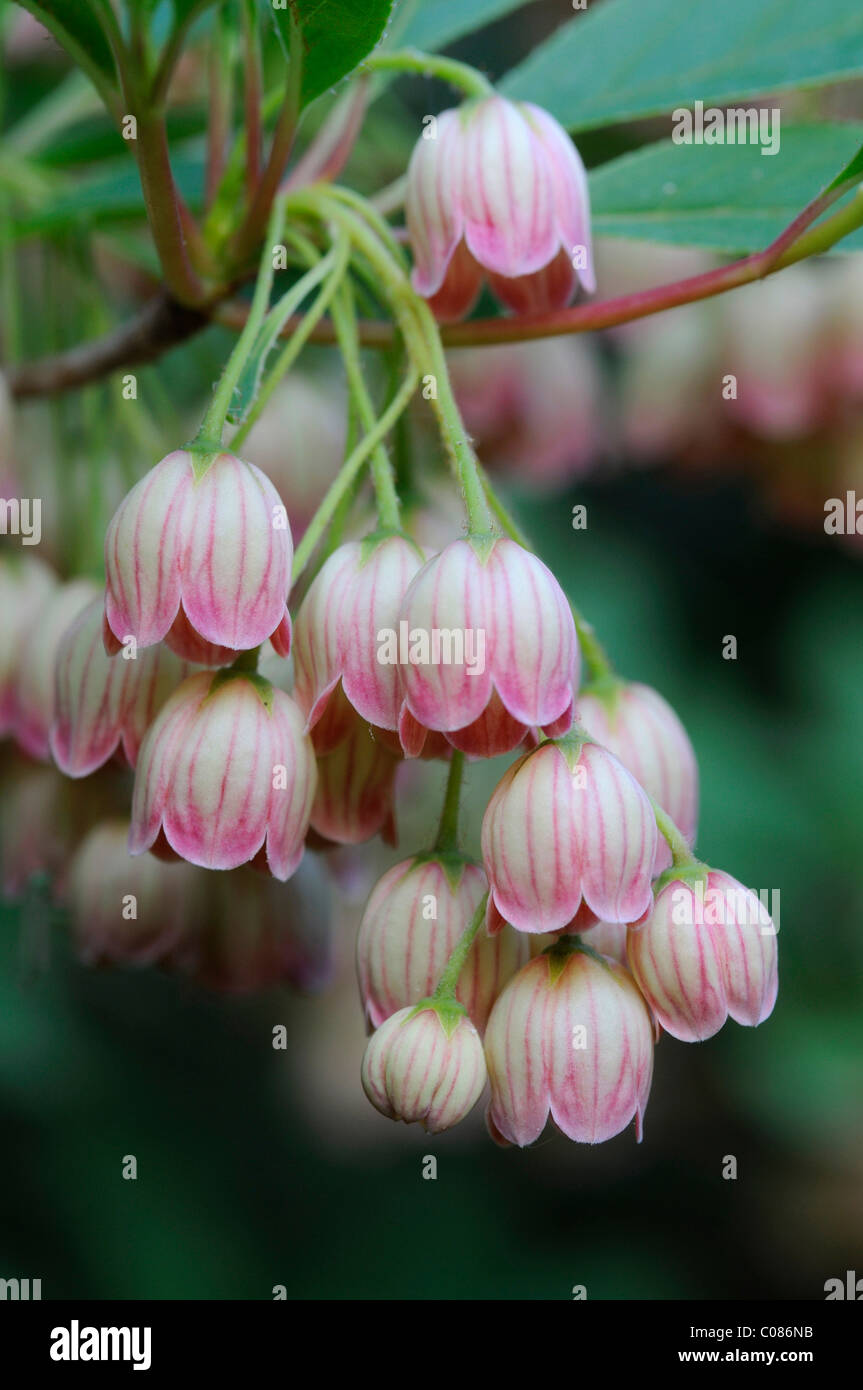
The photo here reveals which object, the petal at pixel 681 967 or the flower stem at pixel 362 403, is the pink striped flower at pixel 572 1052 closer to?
the petal at pixel 681 967

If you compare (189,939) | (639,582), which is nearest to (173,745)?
(189,939)

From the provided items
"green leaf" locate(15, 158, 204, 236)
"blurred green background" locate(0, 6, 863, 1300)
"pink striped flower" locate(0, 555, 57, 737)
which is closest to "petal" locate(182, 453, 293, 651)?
"pink striped flower" locate(0, 555, 57, 737)

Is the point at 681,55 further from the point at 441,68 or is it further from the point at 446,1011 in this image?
the point at 446,1011

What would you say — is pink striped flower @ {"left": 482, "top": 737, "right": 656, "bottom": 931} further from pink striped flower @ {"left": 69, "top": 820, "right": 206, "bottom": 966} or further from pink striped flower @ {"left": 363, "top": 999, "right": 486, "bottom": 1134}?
pink striped flower @ {"left": 69, "top": 820, "right": 206, "bottom": 966}

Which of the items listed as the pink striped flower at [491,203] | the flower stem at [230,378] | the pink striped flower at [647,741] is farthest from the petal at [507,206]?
the pink striped flower at [647,741]

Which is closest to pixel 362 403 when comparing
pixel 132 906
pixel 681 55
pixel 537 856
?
pixel 537 856
